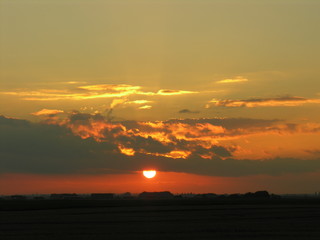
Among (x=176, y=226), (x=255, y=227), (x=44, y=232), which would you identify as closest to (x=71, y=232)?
(x=44, y=232)

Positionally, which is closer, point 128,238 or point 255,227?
point 128,238

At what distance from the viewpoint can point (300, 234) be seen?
147 feet

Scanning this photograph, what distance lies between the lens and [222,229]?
50125mm

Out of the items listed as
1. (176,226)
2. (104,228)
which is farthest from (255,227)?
(104,228)

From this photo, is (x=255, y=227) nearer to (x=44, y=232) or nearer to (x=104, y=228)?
(x=104, y=228)

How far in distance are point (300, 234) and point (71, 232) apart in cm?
1934

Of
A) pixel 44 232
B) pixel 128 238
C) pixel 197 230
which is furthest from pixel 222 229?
pixel 44 232

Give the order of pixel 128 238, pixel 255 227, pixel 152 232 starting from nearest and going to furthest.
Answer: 1. pixel 128 238
2. pixel 152 232
3. pixel 255 227

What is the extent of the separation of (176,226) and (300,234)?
44.4 feet

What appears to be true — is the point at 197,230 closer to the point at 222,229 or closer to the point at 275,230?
the point at 222,229

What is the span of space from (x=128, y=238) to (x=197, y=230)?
8.64 metres

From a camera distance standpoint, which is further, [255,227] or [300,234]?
[255,227]

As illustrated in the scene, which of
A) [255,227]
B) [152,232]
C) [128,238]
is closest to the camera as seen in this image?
[128,238]

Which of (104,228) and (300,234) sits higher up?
(104,228)
